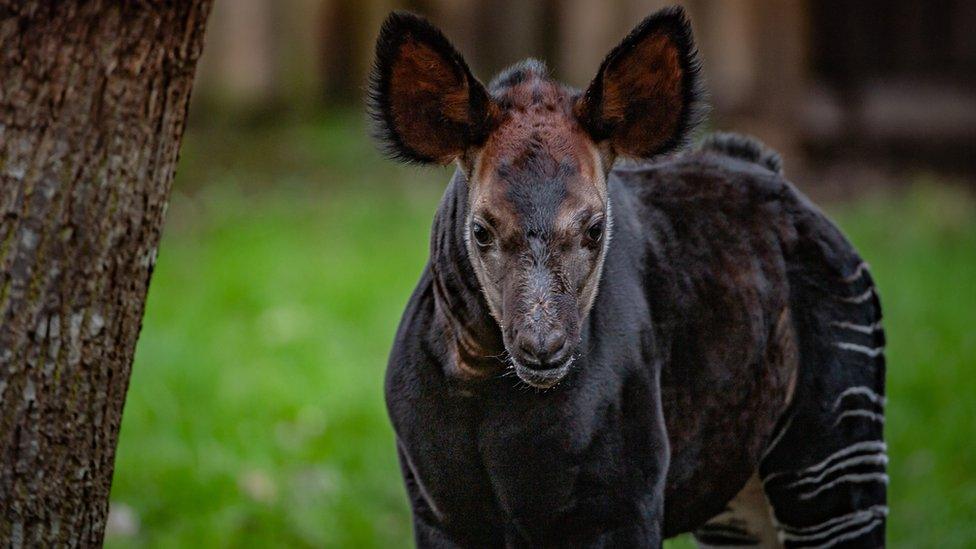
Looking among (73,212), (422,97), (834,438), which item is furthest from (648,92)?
(73,212)

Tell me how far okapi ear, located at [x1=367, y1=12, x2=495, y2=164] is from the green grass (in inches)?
95.2

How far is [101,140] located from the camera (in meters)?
3.03

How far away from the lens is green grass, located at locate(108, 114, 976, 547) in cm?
559

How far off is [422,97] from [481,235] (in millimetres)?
413

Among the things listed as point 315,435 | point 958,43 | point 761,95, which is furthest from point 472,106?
point 958,43

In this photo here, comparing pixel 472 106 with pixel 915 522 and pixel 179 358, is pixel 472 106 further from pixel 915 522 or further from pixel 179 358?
pixel 179 358

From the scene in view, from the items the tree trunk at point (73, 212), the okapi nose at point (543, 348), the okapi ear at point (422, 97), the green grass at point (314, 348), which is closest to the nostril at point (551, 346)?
the okapi nose at point (543, 348)

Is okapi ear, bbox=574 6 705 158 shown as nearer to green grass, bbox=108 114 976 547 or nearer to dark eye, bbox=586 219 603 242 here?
dark eye, bbox=586 219 603 242


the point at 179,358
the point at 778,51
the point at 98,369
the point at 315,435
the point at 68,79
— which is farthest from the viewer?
the point at 778,51

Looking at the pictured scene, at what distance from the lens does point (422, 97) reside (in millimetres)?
3334

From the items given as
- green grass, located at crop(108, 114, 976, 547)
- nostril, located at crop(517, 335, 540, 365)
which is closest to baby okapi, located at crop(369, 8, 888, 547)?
nostril, located at crop(517, 335, 540, 365)

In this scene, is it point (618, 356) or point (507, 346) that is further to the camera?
point (618, 356)

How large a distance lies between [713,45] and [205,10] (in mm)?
7983

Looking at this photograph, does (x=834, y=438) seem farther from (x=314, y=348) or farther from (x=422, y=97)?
(x=314, y=348)
